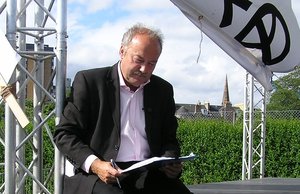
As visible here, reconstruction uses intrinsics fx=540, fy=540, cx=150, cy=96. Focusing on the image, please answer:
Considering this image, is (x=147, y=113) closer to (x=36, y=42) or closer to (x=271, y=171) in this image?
(x=36, y=42)

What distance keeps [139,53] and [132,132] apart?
38 cm

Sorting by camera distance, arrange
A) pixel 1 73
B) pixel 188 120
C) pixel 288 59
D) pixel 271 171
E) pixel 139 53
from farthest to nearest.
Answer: pixel 188 120, pixel 271 171, pixel 288 59, pixel 1 73, pixel 139 53

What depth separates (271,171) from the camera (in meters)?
11.6

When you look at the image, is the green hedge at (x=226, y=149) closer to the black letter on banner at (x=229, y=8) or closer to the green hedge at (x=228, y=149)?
the green hedge at (x=228, y=149)

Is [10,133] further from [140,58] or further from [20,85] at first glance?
[140,58]

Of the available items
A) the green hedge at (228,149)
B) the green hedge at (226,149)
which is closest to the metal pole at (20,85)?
the green hedge at (226,149)

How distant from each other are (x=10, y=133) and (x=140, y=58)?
81 centimetres

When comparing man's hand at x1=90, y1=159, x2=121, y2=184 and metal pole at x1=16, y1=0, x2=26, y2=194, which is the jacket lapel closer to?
man's hand at x1=90, y1=159, x2=121, y2=184

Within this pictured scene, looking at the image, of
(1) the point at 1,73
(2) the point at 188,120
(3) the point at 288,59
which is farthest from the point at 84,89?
(2) the point at 188,120

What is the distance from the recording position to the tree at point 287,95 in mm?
33750

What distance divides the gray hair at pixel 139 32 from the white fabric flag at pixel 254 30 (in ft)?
1.17

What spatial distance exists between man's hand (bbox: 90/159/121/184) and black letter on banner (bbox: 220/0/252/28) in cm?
107

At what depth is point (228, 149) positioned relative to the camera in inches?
465

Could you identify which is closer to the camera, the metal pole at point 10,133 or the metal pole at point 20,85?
the metal pole at point 10,133
